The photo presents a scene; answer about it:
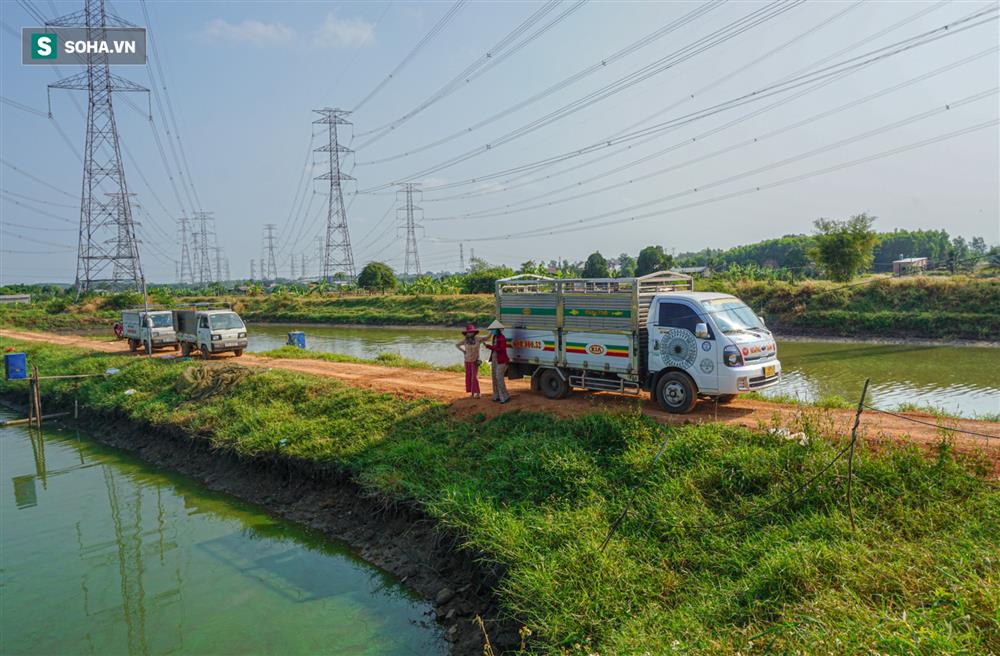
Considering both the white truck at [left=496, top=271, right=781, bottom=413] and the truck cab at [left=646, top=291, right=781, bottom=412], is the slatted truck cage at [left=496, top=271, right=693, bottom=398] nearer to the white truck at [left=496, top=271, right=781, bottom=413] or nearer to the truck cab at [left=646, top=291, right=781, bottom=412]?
the white truck at [left=496, top=271, right=781, bottom=413]

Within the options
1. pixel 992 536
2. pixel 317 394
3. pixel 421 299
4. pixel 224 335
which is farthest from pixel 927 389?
pixel 421 299

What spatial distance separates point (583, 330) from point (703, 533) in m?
5.83

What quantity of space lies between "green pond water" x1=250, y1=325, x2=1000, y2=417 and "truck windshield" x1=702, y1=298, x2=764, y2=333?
2.34 meters

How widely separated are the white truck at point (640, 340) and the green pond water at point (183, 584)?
5.91 metres

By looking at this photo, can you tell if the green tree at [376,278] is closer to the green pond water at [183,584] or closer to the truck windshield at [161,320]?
the truck windshield at [161,320]

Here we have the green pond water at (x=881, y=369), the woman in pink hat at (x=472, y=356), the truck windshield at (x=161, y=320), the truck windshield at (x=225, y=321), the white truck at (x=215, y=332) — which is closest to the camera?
the woman in pink hat at (x=472, y=356)

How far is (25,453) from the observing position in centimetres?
1980

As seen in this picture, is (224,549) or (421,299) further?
(421,299)

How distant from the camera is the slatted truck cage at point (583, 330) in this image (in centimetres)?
1252

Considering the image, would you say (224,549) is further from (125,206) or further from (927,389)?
(125,206)

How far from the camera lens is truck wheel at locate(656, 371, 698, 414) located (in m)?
11.7

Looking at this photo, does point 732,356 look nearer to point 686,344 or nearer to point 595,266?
point 686,344

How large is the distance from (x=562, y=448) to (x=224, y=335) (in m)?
20.7

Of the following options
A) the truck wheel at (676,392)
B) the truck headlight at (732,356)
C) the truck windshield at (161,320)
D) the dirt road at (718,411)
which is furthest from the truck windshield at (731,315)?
the truck windshield at (161,320)
